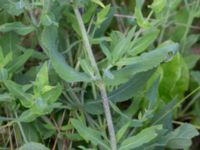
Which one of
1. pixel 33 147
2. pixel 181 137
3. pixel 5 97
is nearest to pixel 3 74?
pixel 5 97

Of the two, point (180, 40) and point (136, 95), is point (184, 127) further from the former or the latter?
point (180, 40)

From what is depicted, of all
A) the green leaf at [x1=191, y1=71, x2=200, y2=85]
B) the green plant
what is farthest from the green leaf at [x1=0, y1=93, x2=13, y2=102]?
the green leaf at [x1=191, y1=71, x2=200, y2=85]

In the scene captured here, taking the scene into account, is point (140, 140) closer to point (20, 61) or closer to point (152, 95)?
point (152, 95)

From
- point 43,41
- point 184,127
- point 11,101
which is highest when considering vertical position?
point 43,41

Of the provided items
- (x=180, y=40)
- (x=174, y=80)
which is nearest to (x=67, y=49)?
(x=174, y=80)

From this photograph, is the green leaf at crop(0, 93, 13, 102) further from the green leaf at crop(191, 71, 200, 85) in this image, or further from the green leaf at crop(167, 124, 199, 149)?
the green leaf at crop(191, 71, 200, 85)

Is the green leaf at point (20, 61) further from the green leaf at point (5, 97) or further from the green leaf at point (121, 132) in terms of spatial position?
the green leaf at point (121, 132)

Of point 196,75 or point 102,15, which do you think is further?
point 196,75
